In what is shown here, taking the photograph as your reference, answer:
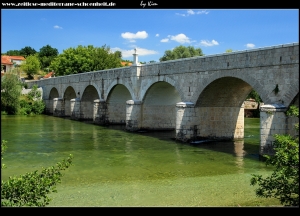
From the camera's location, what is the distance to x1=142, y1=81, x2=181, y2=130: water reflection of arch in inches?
985

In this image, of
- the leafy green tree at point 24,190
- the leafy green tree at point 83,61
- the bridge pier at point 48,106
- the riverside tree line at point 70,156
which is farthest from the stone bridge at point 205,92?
the leafy green tree at point 83,61

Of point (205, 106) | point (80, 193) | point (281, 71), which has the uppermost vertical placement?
point (281, 71)

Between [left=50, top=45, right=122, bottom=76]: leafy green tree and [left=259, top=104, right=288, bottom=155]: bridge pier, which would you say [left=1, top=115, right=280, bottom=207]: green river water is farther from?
[left=50, top=45, right=122, bottom=76]: leafy green tree

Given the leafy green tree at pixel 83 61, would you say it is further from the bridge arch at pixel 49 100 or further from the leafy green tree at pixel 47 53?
the leafy green tree at pixel 47 53

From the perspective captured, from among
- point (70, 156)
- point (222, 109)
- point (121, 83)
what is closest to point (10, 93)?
point (121, 83)

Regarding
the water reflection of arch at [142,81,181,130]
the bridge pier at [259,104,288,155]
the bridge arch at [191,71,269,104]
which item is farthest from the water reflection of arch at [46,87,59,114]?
the bridge pier at [259,104,288,155]

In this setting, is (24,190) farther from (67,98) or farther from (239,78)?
(67,98)

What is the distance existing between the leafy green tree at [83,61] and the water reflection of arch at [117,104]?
24120mm

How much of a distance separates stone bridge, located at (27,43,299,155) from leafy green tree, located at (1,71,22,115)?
8.35 m

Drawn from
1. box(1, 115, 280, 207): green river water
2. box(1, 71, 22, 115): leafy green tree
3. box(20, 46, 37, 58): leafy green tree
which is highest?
box(20, 46, 37, 58): leafy green tree

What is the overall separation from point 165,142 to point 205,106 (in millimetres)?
3001

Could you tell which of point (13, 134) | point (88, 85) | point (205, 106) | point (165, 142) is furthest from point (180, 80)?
point (88, 85)
